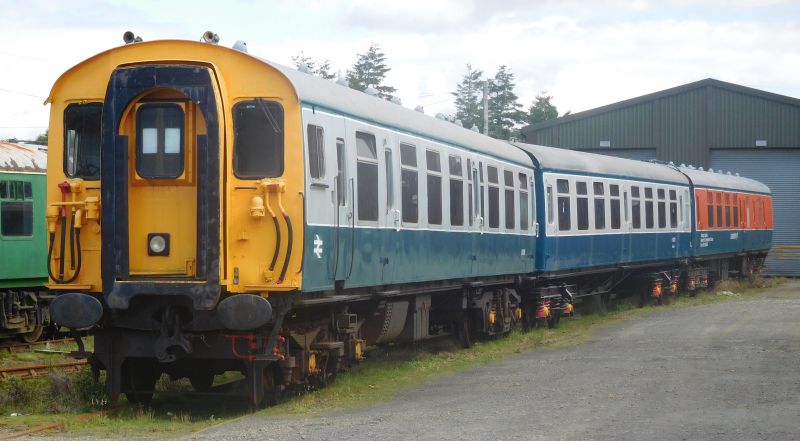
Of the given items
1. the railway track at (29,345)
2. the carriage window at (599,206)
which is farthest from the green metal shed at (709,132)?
the railway track at (29,345)

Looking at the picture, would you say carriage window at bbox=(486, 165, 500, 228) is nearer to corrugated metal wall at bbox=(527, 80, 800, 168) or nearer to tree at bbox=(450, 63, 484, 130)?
corrugated metal wall at bbox=(527, 80, 800, 168)

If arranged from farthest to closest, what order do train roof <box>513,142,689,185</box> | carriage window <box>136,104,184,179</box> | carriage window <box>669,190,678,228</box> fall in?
carriage window <box>669,190,678,228</box> < train roof <box>513,142,689,185</box> < carriage window <box>136,104,184,179</box>

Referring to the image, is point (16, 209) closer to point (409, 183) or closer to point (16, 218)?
point (16, 218)

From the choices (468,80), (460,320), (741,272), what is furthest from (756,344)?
(468,80)

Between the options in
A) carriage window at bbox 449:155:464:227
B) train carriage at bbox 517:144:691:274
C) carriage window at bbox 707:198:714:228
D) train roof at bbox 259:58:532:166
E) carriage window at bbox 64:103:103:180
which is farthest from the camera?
carriage window at bbox 707:198:714:228

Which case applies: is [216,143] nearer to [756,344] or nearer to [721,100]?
[756,344]

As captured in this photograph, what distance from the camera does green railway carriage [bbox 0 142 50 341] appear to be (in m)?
20.0

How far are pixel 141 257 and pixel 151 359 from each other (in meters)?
1.21

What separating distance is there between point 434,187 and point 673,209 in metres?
15.2

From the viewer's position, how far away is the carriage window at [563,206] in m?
22.0

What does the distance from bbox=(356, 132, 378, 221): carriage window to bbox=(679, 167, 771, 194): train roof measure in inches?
779

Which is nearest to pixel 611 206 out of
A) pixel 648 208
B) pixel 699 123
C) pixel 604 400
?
pixel 648 208

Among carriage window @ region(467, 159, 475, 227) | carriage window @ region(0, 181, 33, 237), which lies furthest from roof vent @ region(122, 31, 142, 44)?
carriage window @ region(0, 181, 33, 237)

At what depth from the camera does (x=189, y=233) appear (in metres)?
11.0
